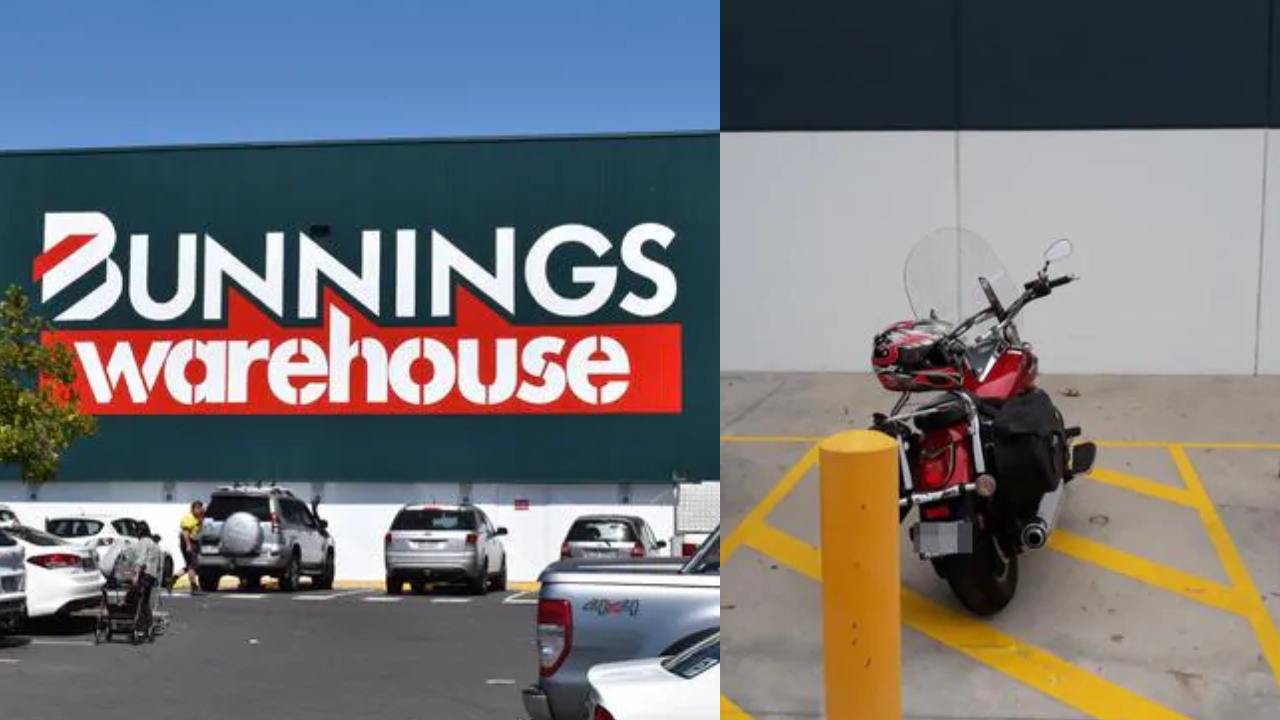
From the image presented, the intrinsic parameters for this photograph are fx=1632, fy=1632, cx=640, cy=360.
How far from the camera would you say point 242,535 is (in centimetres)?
2689

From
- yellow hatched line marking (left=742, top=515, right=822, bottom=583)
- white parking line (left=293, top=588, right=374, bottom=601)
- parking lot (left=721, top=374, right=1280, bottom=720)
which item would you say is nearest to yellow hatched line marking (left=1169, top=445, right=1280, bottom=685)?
parking lot (left=721, top=374, right=1280, bottom=720)

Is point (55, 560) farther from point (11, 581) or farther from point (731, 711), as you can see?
point (731, 711)

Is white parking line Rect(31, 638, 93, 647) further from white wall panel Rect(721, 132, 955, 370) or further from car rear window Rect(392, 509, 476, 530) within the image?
car rear window Rect(392, 509, 476, 530)

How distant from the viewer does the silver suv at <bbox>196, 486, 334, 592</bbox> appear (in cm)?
2697

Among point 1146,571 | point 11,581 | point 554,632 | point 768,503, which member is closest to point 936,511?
point 554,632

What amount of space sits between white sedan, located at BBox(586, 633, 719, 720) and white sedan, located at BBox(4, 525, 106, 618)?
1411 cm

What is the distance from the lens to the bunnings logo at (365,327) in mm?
36250

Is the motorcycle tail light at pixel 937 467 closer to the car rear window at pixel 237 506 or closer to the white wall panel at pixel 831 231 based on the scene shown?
the white wall panel at pixel 831 231

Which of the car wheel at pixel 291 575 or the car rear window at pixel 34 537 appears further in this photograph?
the car wheel at pixel 291 575

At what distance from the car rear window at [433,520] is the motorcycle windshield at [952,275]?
18.3 meters

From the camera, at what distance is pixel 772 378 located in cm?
1450

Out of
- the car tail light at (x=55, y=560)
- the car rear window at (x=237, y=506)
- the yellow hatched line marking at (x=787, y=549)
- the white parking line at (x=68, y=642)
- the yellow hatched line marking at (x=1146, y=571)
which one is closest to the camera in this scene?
the yellow hatched line marking at (x=1146, y=571)

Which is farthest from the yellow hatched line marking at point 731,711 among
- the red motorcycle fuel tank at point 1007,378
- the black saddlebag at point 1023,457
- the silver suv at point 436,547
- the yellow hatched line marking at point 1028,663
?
the silver suv at point 436,547

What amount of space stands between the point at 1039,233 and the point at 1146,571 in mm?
5328
